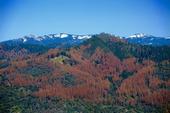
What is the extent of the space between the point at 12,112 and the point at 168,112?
9920 centimetres

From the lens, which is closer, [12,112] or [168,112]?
[168,112]

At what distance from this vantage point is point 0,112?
14638 centimetres

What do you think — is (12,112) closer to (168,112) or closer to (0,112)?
(0,112)

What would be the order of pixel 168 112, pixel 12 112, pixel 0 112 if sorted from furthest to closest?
pixel 12 112
pixel 0 112
pixel 168 112

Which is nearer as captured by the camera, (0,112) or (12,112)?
(0,112)

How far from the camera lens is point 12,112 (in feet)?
652

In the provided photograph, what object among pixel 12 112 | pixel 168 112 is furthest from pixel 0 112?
pixel 168 112

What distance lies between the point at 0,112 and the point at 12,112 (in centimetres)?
5344

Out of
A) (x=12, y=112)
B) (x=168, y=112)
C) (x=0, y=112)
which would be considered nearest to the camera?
(x=168, y=112)

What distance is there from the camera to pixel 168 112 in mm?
129750

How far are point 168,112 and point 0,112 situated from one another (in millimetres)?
66775
